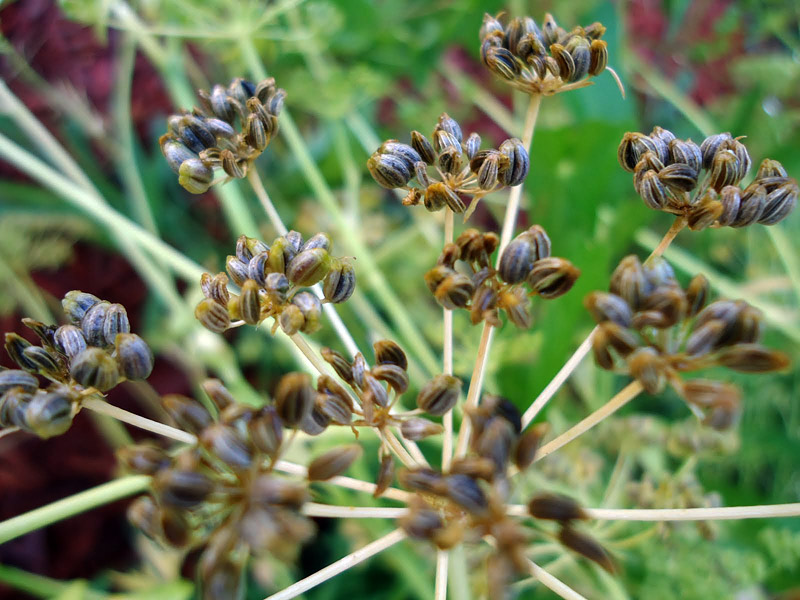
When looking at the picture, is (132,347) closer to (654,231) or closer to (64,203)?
(64,203)

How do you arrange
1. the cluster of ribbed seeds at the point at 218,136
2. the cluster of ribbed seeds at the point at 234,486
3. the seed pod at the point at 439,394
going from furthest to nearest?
the cluster of ribbed seeds at the point at 218,136, the seed pod at the point at 439,394, the cluster of ribbed seeds at the point at 234,486

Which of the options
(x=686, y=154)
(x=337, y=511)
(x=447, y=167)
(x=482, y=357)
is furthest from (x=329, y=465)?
(x=686, y=154)

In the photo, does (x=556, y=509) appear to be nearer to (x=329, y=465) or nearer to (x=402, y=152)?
(x=329, y=465)

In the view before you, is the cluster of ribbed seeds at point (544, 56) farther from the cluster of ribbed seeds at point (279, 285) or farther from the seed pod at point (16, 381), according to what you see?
the seed pod at point (16, 381)

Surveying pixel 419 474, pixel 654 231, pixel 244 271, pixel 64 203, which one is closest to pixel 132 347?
pixel 244 271

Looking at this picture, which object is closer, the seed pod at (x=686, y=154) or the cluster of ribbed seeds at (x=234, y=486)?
the cluster of ribbed seeds at (x=234, y=486)

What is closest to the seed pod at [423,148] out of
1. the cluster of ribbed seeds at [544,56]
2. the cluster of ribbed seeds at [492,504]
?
the cluster of ribbed seeds at [544,56]

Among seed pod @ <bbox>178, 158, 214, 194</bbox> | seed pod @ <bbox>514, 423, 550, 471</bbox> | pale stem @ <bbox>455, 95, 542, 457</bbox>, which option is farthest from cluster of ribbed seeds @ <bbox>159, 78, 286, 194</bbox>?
seed pod @ <bbox>514, 423, 550, 471</bbox>

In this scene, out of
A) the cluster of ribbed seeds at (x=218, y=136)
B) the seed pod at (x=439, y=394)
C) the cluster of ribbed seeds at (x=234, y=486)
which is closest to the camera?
the cluster of ribbed seeds at (x=234, y=486)
